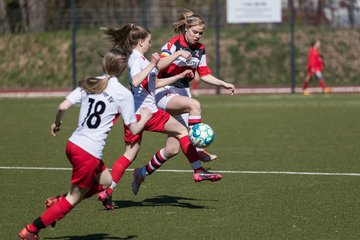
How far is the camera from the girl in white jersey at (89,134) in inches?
265

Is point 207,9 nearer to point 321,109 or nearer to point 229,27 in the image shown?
point 229,27

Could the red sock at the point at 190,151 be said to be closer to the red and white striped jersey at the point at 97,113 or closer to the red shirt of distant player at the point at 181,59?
the red shirt of distant player at the point at 181,59

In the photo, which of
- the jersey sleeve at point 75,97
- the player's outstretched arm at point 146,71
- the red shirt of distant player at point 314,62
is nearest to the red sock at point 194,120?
the player's outstretched arm at point 146,71

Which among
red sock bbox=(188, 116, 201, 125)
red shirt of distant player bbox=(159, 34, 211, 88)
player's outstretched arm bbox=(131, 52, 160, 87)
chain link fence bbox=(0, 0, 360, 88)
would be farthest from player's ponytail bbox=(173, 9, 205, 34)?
chain link fence bbox=(0, 0, 360, 88)

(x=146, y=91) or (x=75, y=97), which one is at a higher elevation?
(x=75, y=97)

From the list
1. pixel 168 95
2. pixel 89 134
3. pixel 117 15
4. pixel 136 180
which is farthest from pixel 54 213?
pixel 117 15

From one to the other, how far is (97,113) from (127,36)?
2.08 m

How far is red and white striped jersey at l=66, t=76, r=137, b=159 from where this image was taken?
22.3 ft

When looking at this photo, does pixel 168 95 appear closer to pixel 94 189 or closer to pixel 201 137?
pixel 201 137

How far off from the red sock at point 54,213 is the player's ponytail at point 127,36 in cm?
243

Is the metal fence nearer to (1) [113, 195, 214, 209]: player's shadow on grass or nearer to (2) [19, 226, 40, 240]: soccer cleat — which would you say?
(1) [113, 195, 214, 209]: player's shadow on grass

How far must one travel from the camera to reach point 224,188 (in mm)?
9961

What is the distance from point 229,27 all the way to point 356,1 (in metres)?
5.58

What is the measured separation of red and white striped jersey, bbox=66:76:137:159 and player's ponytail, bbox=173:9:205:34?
106 inches
